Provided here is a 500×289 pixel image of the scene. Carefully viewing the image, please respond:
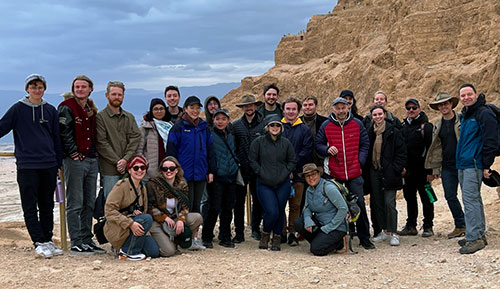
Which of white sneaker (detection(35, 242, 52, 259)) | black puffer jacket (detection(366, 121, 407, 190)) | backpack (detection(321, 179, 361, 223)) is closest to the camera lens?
white sneaker (detection(35, 242, 52, 259))

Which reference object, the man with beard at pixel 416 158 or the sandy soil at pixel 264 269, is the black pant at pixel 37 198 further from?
the man with beard at pixel 416 158

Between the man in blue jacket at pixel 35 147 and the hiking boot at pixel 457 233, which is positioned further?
the hiking boot at pixel 457 233

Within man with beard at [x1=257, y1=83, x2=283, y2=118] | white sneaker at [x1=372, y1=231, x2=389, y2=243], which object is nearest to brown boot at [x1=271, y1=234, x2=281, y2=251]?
white sneaker at [x1=372, y1=231, x2=389, y2=243]

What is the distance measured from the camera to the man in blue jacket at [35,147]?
5973 millimetres

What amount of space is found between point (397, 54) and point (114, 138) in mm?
25954

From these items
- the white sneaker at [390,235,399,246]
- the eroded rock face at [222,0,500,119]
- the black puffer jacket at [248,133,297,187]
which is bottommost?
the white sneaker at [390,235,399,246]

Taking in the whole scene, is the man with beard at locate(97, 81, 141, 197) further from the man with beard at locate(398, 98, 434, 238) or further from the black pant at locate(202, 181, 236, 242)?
the man with beard at locate(398, 98, 434, 238)

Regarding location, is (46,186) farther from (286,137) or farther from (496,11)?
(496,11)

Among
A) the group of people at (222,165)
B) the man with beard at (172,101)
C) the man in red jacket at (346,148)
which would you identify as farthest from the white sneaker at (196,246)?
the man in red jacket at (346,148)

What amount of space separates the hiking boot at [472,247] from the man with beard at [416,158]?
1475mm

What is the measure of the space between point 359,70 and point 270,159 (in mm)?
29640

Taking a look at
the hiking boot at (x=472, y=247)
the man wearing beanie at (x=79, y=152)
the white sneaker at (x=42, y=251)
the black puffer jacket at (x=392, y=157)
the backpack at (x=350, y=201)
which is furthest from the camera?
the black puffer jacket at (x=392, y=157)

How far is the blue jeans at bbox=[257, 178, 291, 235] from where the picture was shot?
22.6 ft

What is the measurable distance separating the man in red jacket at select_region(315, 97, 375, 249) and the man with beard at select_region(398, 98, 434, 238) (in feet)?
4.13
